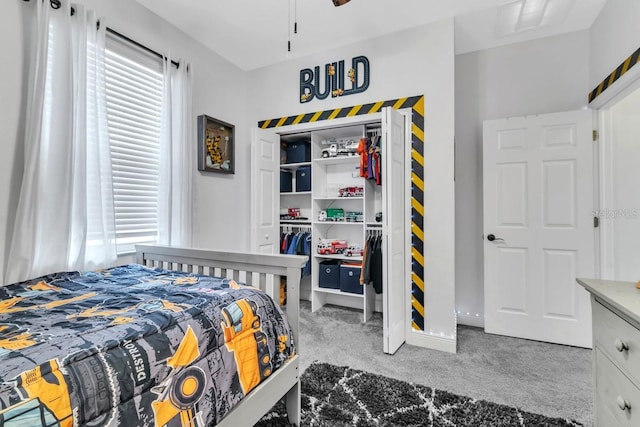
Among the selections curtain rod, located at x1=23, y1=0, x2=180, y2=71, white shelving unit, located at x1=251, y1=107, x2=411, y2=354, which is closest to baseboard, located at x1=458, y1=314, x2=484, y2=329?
white shelving unit, located at x1=251, y1=107, x2=411, y2=354

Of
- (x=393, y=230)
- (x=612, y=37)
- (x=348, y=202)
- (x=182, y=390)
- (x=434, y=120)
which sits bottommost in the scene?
(x=182, y=390)

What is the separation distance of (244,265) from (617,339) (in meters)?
1.63

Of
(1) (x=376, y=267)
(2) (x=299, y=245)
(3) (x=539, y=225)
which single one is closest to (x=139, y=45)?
(2) (x=299, y=245)

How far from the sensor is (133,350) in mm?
927

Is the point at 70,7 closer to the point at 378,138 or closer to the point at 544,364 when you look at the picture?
the point at 378,138

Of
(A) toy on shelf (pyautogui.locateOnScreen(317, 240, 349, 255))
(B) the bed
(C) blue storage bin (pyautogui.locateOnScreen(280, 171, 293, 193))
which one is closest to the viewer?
(B) the bed

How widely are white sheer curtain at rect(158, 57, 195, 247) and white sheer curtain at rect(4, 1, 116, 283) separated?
0.44m

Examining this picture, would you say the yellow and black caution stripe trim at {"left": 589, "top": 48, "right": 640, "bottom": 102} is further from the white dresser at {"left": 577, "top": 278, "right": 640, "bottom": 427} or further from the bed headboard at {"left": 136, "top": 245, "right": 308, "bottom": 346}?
the bed headboard at {"left": 136, "top": 245, "right": 308, "bottom": 346}

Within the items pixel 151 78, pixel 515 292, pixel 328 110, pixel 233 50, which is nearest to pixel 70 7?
pixel 151 78

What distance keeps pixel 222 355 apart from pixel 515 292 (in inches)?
107

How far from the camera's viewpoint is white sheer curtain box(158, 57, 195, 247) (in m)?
2.52

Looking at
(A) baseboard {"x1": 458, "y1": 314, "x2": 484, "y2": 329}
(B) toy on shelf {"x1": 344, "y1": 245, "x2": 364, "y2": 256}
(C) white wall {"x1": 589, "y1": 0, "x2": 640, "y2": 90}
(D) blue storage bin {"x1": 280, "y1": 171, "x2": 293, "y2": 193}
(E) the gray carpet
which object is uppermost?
(C) white wall {"x1": 589, "y1": 0, "x2": 640, "y2": 90}

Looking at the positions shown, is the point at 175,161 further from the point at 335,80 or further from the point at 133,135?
the point at 335,80

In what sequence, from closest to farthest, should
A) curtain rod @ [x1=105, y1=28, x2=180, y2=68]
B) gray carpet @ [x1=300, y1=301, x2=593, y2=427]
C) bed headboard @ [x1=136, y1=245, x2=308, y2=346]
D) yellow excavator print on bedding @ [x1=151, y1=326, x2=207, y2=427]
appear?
1. yellow excavator print on bedding @ [x1=151, y1=326, x2=207, y2=427]
2. bed headboard @ [x1=136, y1=245, x2=308, y2=346]
3. gray carpet @ [x1=300, y1=301, x2=593, y2=427]
4. curtain rod @ [x1=105, y1=28, x2=180, y2=68]
